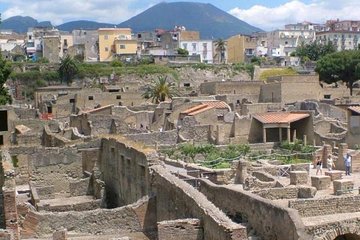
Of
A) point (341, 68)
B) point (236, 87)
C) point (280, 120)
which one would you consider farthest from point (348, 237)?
point (341, 68)

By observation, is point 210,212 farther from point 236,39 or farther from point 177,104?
point 236,39

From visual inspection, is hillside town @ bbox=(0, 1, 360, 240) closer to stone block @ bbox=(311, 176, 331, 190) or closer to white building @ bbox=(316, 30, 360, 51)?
stone block @ bbox=(311, 176, 331, 190)

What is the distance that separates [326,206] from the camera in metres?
16.5

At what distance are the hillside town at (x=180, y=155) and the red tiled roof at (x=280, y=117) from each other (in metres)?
0.12

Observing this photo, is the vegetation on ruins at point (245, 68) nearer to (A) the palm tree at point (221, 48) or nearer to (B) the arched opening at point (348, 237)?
(A) the palm tree at point (221, 48)

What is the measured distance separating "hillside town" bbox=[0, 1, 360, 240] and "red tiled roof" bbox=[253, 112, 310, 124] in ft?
0.39

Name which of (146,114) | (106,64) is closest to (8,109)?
(146,114)

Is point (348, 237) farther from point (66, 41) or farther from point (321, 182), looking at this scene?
point (66, 41)

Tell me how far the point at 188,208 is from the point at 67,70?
6161 cm

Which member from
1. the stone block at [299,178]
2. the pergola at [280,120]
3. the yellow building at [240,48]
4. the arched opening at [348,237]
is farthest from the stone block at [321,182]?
the yellow building at [240,48]

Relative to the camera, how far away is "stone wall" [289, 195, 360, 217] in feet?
53.4

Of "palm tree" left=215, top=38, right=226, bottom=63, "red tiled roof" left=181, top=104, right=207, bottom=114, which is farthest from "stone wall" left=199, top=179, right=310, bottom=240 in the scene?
"palm tree" left=215, top=38, right=226, bottom=63

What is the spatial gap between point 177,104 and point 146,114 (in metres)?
2.32

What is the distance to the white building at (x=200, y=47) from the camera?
110 m
